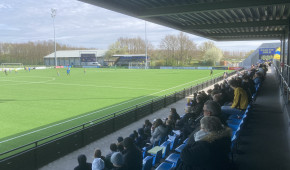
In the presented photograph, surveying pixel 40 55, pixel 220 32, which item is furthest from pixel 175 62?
pixel 40 55

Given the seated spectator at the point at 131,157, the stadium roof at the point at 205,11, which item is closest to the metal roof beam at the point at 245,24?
the stadium roof at the point at 205,11

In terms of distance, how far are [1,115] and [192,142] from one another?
16.3 meters

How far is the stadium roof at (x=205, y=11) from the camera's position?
851 centimetres

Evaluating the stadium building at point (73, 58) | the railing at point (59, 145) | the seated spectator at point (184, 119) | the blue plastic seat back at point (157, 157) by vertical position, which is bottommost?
the railing at point (59, 145)

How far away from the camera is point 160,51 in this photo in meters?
104

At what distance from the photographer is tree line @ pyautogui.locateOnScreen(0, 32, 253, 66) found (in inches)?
3619

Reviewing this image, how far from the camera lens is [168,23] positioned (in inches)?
505

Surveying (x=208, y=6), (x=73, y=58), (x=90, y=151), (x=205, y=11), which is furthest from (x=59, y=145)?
(x=73, y=58)

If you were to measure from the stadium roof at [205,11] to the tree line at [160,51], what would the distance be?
74029 mm

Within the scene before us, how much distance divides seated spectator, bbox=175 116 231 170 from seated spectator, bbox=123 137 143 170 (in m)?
1.80

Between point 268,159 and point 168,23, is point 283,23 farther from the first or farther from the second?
point 268,159

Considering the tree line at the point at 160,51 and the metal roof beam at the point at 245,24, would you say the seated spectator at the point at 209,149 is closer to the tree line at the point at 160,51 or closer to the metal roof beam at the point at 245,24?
the metal roof beam at the point at 245,24

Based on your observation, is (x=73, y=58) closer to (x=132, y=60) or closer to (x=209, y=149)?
(x=132, y=60)

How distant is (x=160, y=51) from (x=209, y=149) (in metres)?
103
